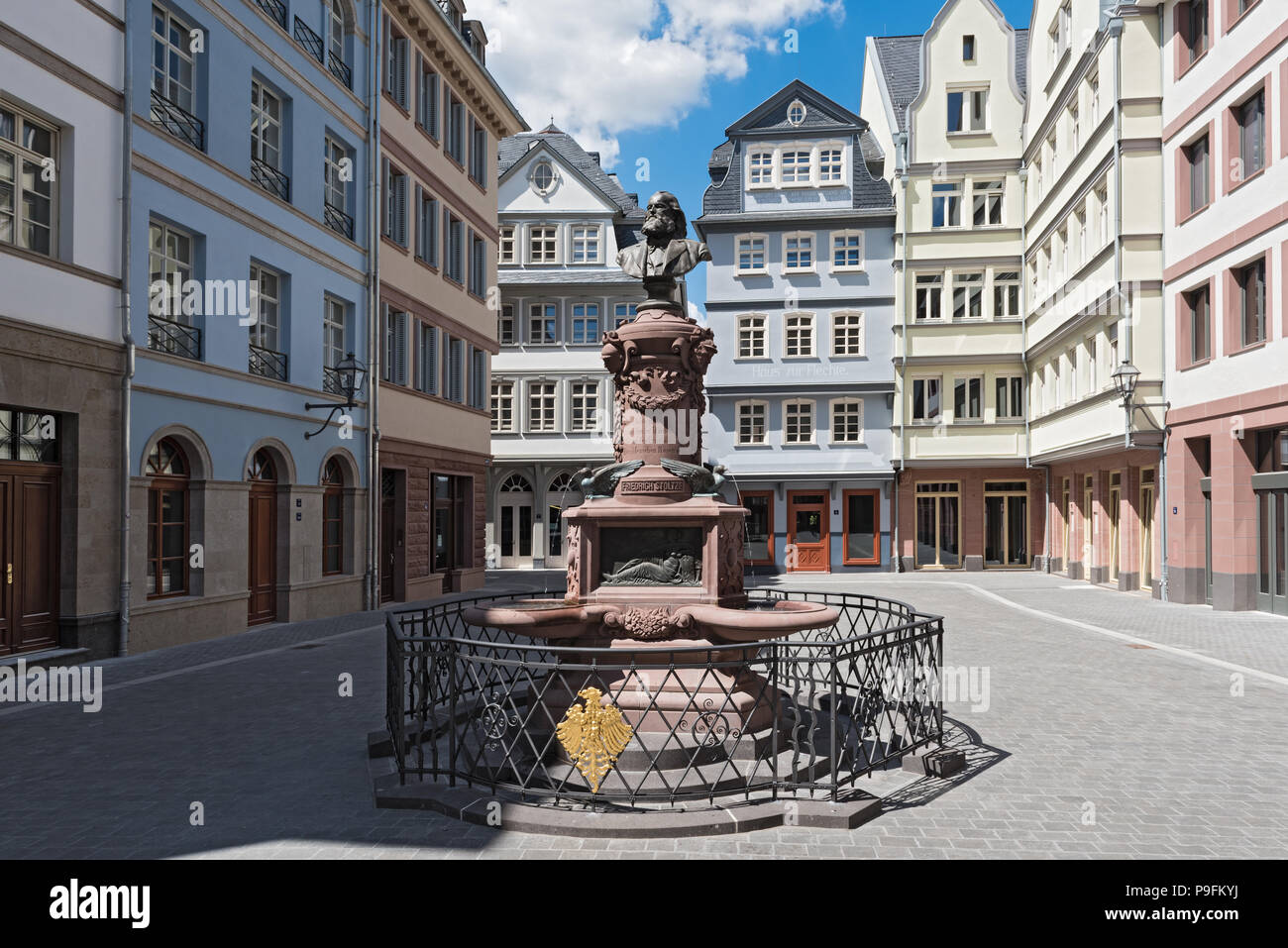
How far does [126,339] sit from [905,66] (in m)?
33.5

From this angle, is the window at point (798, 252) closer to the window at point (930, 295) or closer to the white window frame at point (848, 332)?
the white window frame at point (848, 332)

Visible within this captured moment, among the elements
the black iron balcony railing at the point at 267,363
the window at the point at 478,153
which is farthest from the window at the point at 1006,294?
the black iron balcony railing at the point at 267,363

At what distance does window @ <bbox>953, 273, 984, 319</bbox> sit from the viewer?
1344 inches

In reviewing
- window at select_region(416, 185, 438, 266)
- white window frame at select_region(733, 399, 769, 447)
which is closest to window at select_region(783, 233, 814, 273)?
white window frame at select_region(733, 399, 769, 447)

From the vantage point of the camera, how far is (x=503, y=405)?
1446 inches

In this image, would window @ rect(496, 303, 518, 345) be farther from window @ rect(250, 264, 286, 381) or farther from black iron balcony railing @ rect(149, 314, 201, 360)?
black iron balcony railing @ rect(149, 314, 201, 360)

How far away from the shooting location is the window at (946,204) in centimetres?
3416

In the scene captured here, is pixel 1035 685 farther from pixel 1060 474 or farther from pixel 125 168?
pixel 1060 474

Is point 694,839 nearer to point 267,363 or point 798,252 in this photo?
point 267,363

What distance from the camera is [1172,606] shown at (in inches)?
825

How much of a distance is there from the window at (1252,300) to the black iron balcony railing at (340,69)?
19.6 meters

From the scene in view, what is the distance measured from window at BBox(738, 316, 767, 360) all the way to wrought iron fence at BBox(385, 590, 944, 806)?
26.5m

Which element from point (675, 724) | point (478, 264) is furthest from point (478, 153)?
point (675, 724)

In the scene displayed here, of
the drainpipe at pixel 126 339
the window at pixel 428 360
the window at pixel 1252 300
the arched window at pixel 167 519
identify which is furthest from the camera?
the window at pixel 428 360
